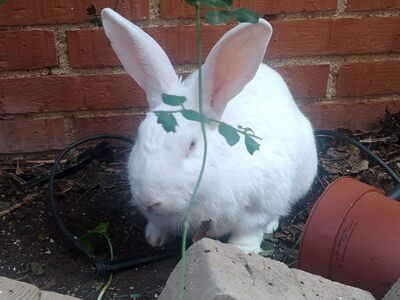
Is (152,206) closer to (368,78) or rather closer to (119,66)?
(119,66)

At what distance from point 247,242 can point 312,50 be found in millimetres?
821

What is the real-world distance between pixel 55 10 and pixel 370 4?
43.6 inches

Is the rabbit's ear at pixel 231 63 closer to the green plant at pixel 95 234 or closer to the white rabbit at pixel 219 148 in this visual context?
the white rabbit at pixel 219 148

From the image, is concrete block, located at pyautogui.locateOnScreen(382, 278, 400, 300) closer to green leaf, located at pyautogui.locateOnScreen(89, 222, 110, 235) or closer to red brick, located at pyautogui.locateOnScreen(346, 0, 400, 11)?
green leaf, located at pyautogui.locateOnScreen(89, 222, 110, 235)

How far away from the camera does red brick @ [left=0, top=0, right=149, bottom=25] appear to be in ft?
7.41

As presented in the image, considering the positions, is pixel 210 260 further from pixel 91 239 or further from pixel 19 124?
pixel 19 124

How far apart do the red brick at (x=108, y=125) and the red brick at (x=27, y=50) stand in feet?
0.83

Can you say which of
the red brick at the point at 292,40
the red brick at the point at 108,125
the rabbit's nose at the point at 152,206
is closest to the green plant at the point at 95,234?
the rabbit's nose at the point at 152,206

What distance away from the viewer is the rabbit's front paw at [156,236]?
207 centimetres

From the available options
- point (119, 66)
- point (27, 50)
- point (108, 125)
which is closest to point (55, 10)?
point (27, 50)

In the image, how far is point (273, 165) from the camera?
6.40ft

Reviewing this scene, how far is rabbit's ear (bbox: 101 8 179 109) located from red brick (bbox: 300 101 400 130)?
33.5 inches

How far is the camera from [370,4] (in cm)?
244

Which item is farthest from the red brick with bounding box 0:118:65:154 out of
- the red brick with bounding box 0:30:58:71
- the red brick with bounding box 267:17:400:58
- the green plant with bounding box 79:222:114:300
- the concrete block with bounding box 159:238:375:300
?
the concrete block with bounding box 159:238:375:300
